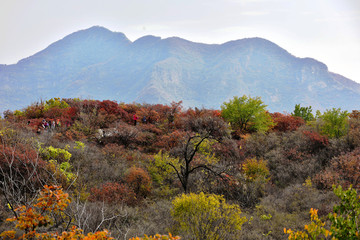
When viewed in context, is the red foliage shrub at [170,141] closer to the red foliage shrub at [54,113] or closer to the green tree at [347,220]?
the red foliage shrub at [54,113]

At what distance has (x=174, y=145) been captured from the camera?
13820mm

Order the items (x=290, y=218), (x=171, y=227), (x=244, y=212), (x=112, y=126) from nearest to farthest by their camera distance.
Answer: (x=171, y=227) < (x=290, y=218) < (x=244, y=212) < (x=112, y=126)

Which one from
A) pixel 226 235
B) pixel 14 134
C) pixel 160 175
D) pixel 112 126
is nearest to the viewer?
pixel 226 235

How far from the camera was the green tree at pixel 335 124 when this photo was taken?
43.3ft

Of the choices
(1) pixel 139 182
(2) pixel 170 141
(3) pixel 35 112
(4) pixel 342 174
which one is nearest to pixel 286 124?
(4) pixel 342 174

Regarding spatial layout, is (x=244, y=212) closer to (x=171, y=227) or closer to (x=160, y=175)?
(x=171, y=227)

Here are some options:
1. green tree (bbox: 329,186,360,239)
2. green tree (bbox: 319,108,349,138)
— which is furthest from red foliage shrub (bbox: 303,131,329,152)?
green tree (bbox: 329,186,360,239)

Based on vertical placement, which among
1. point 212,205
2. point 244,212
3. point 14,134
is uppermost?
point 14,134

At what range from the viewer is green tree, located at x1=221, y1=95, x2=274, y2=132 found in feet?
55.7

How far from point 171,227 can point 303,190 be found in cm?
591

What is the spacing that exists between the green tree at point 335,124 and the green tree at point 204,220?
33.4ft

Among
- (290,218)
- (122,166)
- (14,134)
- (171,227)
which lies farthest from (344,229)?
(14,134)

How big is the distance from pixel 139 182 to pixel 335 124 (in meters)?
11.4

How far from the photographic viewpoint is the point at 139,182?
927 cm
